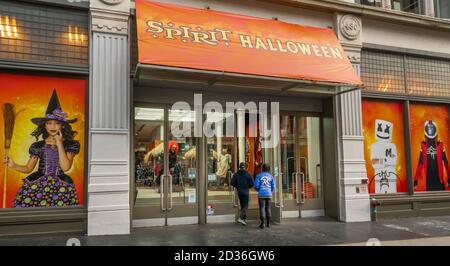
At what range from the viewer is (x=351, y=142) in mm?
10266

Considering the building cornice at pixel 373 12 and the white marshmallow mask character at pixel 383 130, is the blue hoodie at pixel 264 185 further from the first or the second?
the building cornice at pixel 373 12

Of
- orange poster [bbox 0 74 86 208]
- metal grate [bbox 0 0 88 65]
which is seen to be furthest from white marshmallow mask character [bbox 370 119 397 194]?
metal grate [bbox 0 0 88 65]

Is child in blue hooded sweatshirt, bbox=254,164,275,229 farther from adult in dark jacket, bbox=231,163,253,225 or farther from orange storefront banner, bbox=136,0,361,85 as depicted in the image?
orange storefront banner, bbox=136,0,361,85

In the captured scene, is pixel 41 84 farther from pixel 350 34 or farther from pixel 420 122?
pixel 420 122

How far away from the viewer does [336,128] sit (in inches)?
407

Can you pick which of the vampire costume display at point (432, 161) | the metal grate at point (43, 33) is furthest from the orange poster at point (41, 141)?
the vampire costume display at point (432, 161)

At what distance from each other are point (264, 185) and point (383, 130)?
4441mm

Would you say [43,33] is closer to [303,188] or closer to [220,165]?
[220,165]

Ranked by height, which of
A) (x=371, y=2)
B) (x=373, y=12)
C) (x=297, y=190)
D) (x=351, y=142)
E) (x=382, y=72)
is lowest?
(x=297, y=190)

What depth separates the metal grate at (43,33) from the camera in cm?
761

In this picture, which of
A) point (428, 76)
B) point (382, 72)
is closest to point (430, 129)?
point (428, 76)

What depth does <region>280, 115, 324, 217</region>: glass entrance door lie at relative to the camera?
10.6m

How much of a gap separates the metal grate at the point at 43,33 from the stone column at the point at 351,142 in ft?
22.6

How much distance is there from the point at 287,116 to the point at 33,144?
6675 millimetres
